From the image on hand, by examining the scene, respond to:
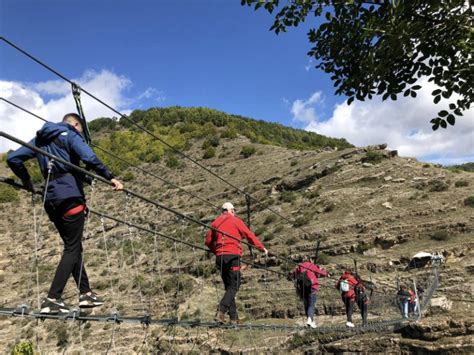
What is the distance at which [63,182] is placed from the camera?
2.73 m

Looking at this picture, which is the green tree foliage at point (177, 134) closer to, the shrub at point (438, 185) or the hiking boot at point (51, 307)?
the shrub at point (438, 185)

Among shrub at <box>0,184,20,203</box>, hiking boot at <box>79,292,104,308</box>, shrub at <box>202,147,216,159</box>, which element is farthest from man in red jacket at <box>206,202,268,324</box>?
shrub at <box>0,184,20,203</box>

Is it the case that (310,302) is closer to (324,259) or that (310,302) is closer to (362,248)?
(324,259)

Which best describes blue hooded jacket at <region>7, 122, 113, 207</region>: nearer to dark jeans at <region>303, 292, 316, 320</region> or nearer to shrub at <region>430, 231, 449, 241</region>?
dark jeans at <region>303, 292, 316, 320</region>

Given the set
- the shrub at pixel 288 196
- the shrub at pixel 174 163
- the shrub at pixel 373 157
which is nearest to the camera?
the shrub at pixel 288 196

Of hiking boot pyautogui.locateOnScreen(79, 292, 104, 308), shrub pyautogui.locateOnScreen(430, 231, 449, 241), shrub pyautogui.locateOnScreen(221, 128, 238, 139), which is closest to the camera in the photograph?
hiking boot pyautogui.locateOnScreen(79, 292, 104, 308)

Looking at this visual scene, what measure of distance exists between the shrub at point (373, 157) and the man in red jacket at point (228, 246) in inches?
726

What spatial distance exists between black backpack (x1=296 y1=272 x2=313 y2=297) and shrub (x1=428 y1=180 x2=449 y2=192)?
12.0 m

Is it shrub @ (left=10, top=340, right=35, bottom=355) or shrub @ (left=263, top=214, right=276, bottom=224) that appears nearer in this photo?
shrub @ (left=10, top=340, right=35, bottom=355)

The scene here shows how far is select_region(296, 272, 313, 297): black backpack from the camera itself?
293 inches

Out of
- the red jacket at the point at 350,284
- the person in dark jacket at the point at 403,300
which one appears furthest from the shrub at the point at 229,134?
the red jacket at the point at 350,284

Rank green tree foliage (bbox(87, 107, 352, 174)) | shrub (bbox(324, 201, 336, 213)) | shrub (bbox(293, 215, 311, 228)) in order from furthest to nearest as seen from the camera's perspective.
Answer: green tree foliage (bbox(87, 107, 352, 174)) < shrub (bbox(324, 201, 336, 213)) < shrub (bbox(293, 215, 311, 228))

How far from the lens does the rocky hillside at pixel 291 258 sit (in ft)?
38.0

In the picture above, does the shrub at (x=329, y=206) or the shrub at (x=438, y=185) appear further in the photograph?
the shrub at (x=329, y=206)
